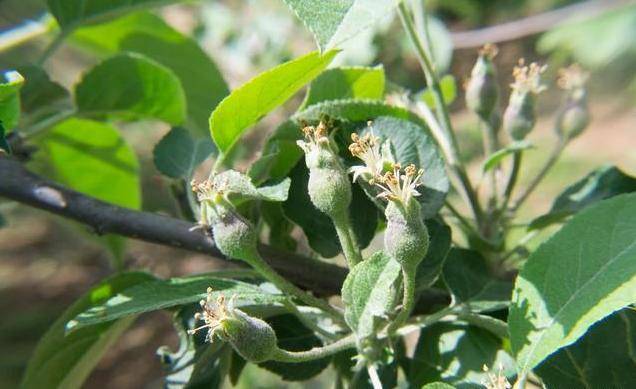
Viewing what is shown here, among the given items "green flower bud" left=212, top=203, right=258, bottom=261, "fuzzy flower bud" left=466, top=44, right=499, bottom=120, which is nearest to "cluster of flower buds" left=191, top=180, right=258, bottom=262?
"green flower bud" left=212, top=203, right=258, bottom=261

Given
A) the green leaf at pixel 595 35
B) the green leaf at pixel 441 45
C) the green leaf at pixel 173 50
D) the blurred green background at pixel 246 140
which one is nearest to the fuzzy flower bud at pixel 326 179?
the green leaf at pixel 173 50

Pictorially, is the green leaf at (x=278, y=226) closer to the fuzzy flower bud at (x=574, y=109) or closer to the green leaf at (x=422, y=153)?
the green leaf at (x=422, y=153)

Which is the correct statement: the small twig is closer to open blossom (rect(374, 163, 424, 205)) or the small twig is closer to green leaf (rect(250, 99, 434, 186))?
green leaf (rect(250, 99, 434, 186))

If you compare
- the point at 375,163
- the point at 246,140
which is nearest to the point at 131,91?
the point at 375,163

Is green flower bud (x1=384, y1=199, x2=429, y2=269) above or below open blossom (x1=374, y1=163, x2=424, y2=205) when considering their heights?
below

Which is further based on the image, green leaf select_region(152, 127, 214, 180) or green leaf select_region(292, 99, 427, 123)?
green leaf select_region(152, 127, 214, 180)

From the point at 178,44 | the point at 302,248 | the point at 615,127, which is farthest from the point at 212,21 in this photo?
the point at 615,127
